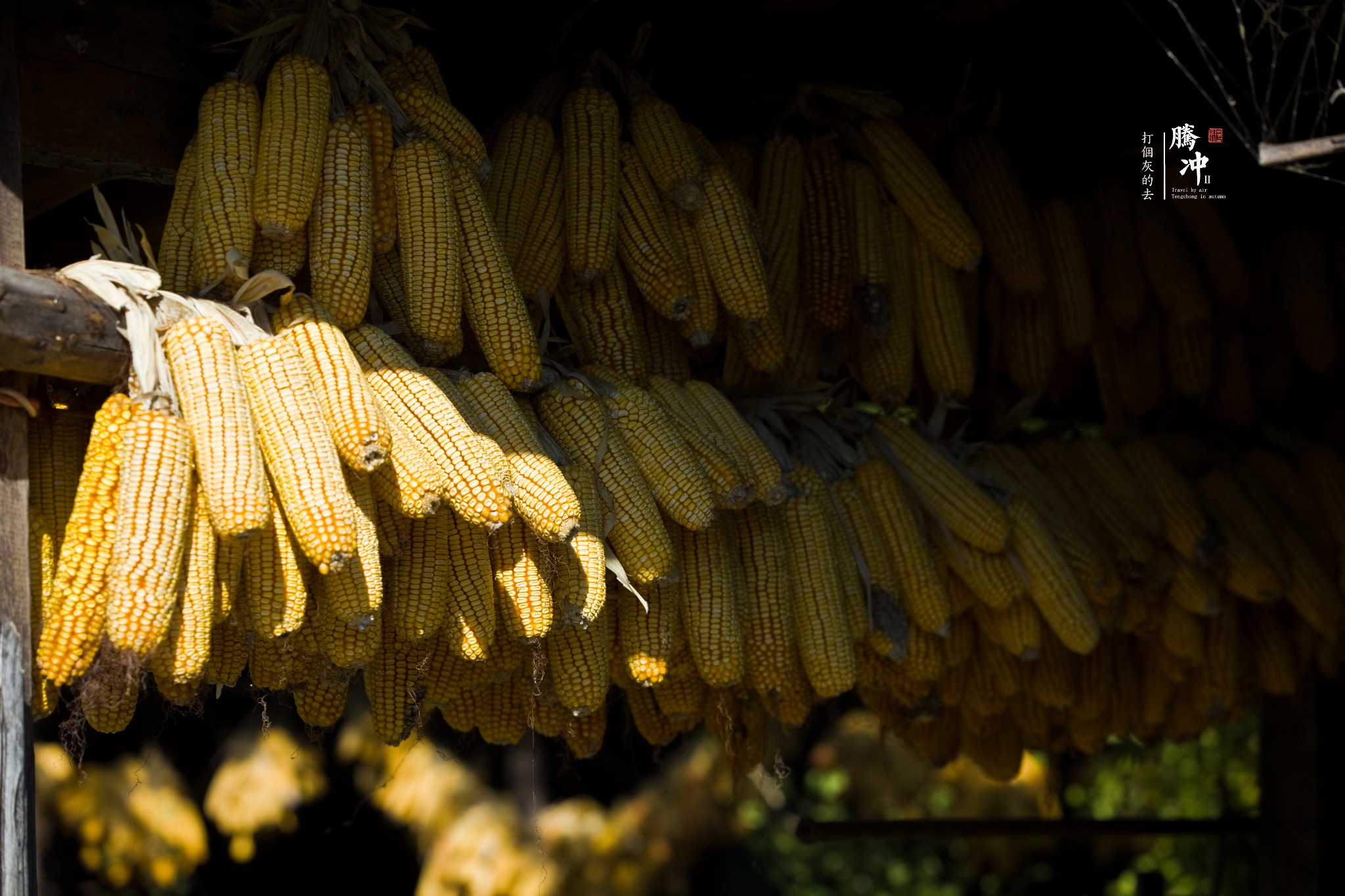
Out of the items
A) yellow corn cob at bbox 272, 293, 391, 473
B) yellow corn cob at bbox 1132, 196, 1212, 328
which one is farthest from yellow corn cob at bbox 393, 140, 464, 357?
yellow corn cob at bbox 1132, 196, 1212, 328

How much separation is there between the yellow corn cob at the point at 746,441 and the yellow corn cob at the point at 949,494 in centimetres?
70

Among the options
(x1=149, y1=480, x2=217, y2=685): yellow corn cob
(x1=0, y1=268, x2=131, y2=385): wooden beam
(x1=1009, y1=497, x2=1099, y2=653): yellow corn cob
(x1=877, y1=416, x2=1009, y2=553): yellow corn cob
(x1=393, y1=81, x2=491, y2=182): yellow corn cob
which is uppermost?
(x1=393, y1=81, x2=491, y2=182): yellow corn cob

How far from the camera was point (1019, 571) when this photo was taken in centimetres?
432

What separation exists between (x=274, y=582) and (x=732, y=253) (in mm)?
1730

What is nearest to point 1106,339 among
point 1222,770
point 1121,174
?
point 1121,174

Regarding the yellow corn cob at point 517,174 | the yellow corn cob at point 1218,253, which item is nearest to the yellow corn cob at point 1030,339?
the yellow corn cob at point 1218,253

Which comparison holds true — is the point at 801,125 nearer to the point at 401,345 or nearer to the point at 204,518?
the point at 401,345

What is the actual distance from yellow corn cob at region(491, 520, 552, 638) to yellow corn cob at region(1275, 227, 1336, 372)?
377cm

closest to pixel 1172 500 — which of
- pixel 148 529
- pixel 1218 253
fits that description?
pixel 1218 253

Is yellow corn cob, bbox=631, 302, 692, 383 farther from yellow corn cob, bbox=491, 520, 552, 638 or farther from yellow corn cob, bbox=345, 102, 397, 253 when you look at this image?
yellow corn cob, bbox=491, 520, 552, 638

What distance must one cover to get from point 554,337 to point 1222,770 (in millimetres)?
6886

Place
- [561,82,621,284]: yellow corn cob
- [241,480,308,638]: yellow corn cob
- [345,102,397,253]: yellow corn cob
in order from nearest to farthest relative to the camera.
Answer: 1. [241,480,308,638]: yellow corn cob
2. [345,102,397,253]: yellow corn cob
3. [561,82,621,284]: yellow corn cob

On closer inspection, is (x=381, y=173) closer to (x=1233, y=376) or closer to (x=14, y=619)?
(x=14, y=619)

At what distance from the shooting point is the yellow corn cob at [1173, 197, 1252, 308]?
17.0ft
